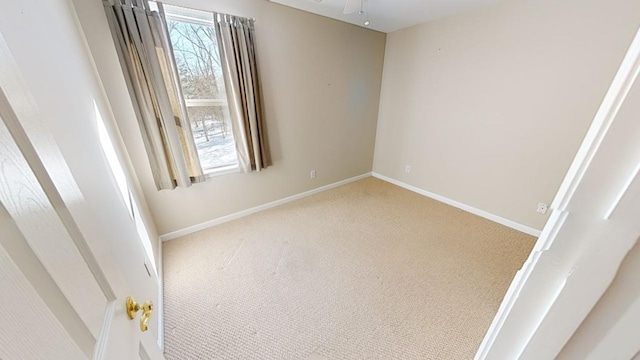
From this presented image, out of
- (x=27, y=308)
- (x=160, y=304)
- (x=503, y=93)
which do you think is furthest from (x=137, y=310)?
(x=503, y=93)

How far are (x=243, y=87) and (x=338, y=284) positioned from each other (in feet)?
6.69

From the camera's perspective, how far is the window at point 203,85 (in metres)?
1.92

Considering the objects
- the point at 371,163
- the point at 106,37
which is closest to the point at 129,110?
the point at 106,37

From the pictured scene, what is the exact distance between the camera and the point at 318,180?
325 centimetres

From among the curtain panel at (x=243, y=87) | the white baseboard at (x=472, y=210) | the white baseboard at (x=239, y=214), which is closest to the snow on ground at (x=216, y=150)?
the curtain panel at (x=243, y=87)

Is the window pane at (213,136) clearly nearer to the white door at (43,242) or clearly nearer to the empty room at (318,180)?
the empty room at (318,180)

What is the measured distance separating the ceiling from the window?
0.81 metres

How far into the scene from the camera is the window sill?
7.64ft

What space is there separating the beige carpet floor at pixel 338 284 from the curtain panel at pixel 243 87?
806 millimetres

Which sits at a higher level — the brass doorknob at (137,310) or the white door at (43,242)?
the white door at (43,242)

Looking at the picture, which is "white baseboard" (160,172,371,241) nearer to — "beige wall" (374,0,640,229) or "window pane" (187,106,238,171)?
"window pane" (187,106,238,171)

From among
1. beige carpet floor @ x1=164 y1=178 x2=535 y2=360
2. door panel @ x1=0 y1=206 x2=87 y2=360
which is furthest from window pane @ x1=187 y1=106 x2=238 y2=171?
door panel @ x1=0 y1=206 x2=87 y2=360

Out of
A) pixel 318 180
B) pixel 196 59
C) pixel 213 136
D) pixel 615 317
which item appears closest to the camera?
pixel 615 317

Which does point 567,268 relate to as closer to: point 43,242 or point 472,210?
point 43,242
